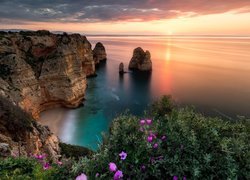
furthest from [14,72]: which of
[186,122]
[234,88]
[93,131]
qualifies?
[234,88]

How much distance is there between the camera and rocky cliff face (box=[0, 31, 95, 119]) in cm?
3659

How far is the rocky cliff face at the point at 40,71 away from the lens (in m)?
36.6

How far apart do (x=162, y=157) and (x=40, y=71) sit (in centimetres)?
4162

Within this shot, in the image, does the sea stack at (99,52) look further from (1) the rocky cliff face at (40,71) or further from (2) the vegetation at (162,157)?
(2) the vegetation at (162,157)

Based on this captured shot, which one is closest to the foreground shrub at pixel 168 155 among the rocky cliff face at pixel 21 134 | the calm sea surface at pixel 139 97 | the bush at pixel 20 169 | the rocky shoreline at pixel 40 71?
the bush at pixel 20 169

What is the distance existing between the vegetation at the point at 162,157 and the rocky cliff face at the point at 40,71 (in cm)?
3271

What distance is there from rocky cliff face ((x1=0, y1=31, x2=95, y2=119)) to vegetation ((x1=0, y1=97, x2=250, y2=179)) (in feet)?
107

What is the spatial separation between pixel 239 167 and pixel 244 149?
2.15 ft

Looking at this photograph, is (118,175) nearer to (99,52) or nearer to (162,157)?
(162,157)

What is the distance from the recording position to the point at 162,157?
533cm

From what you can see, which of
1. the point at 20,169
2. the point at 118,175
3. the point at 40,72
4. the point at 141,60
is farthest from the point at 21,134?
the point at 141,60

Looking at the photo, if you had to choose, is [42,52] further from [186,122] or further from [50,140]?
[186,122]

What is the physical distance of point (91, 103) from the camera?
49.4m

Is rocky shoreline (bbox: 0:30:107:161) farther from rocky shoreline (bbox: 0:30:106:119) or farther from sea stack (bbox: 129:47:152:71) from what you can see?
sea stack (bbox: 129:47:152:71)
